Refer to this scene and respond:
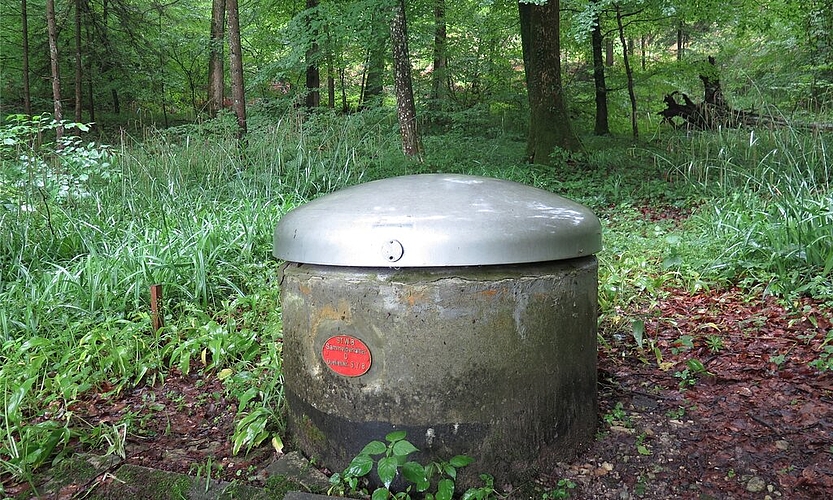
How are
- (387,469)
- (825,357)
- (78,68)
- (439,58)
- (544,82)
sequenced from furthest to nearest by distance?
1. (439,58)
2. (78,68)
3. (544,82)
4. (825,357)
5. (387,469)

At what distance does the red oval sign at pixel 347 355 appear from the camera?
183 centimetres

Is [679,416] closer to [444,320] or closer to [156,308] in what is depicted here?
[444,320]

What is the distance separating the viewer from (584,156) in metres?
7.57

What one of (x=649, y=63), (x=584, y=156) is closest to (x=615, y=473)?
(x=584, y=156)

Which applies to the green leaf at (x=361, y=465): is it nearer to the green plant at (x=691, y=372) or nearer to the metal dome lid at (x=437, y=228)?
the metal dome lid at (x=437, y=228)

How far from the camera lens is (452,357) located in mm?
1789

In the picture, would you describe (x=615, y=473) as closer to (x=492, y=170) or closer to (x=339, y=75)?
(x=492, y=170)

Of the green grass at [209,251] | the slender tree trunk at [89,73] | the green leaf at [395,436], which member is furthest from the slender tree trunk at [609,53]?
the green leaf at [395,436]

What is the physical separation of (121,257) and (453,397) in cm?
273

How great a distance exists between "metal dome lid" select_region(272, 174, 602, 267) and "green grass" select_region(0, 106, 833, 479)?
2.81ft

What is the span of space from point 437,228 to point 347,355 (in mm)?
521

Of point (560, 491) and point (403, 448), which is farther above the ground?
point (403, 448)

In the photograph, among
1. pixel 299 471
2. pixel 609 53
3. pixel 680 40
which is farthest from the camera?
pixel 680 40

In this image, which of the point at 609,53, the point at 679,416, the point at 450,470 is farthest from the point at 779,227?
the point at 609,53
